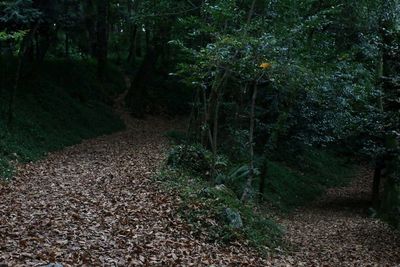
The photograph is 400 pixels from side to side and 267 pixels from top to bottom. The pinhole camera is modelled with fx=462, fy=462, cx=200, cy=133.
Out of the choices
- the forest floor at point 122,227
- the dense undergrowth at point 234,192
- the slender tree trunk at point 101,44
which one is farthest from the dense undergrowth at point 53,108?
the dense undergrowth at point 234,192

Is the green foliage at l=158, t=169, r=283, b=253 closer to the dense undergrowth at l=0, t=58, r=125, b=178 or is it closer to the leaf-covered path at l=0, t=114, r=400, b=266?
the leaf-covered path at l=0, t=114, r=400, b=266

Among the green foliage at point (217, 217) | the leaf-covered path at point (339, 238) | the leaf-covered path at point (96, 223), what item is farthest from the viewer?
the leaf-covered path at point (339, 238)

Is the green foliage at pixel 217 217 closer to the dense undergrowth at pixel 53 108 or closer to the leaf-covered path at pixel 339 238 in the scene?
the leaf-covered path at pixel 339 238

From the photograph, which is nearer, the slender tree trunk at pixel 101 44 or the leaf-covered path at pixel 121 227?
the leaf-covered path at pixel 121 227

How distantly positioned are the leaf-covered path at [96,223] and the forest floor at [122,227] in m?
0.02

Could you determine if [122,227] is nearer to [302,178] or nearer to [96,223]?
[96,223]

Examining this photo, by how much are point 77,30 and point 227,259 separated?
54.2 ft

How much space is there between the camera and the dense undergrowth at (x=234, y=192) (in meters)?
9.44

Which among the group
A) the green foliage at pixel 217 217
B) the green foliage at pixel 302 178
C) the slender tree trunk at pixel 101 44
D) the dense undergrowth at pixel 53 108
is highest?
the slender tree trunk at pixel 101 44

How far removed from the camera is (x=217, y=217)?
31.3ft

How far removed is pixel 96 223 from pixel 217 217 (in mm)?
2573

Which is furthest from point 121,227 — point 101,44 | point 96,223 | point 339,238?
point 101,44

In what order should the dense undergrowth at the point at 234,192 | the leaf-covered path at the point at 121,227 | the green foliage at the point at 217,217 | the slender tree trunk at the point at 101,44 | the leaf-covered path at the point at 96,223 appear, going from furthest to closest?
the slender tree trunk at the point at 101,44
the dense undergrowth at the point at 234,192
the green foliage at the point at 217,217
the leaf-covered path at the point at 121,227
the leaf-covered path at the point at 96,223

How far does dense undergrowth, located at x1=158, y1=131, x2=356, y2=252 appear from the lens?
9438 millimetres
